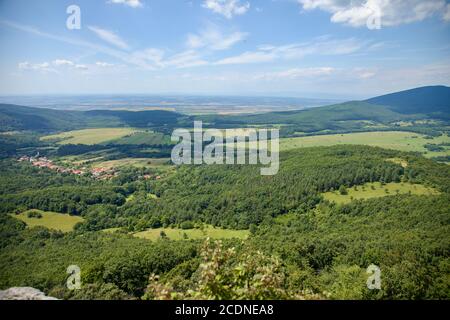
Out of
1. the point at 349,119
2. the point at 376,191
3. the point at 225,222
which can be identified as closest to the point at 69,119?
the point at 349,119

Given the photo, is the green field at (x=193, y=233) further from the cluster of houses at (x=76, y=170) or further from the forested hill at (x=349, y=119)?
the forested hill at (x=349, y=119)

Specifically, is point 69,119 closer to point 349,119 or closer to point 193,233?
point 349,119

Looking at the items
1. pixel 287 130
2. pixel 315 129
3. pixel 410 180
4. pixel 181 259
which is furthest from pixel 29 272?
pixel 315 129

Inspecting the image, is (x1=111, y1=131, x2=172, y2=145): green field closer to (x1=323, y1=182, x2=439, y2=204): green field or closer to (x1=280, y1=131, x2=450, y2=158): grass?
(x1=280, y1=131, x2=450, y2=158): grass

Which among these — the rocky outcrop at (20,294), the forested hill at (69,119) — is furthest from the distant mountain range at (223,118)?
the rocky outcrop at (20,294)

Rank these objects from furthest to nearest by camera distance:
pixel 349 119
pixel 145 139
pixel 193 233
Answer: pixel 349 119 < pixel 145 139 < pixel 193 233

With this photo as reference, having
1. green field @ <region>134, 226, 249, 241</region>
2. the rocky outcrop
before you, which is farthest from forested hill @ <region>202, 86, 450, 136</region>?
the rocky outcrop
